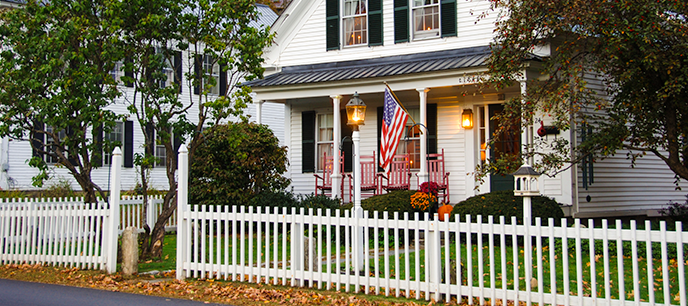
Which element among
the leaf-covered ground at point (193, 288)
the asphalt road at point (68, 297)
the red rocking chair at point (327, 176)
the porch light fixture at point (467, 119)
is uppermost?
the porch light fixture at point (467, 119)

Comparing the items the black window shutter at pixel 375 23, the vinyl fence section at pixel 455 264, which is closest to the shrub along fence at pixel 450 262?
the vinyl fence section at pixel 455 264

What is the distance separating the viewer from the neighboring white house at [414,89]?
14.1 meters

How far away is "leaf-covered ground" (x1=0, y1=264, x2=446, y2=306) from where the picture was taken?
278 inches

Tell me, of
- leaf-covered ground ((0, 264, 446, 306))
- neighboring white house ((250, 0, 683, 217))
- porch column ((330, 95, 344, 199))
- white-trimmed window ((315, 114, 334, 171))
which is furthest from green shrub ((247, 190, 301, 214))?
leaf-covered ground ((0, 264, 446, 306))

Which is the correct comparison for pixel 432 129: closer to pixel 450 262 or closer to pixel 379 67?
pixel 379 67

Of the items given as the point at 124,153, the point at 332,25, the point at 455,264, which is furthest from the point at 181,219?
the point at 124,153

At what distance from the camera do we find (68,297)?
757cm

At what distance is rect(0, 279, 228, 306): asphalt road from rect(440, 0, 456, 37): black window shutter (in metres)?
10.1

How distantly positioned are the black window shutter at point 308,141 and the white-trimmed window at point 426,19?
3.77 metres

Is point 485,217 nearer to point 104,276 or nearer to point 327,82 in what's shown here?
point 327,82

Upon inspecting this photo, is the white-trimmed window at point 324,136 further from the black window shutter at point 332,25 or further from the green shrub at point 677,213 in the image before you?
the green shrub at point 677,213

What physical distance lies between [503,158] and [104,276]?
686 cm

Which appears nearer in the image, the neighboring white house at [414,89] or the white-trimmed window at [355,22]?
the neighboring white house at [414,89]

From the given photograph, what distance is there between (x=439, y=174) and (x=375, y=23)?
4386 millimetres
